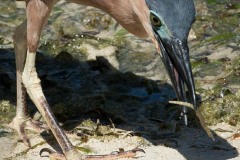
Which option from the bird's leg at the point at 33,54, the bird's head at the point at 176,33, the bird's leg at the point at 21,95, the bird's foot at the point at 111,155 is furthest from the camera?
the bird's leg at the point at 21,95

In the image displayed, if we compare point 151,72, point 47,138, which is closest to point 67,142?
point 47,138

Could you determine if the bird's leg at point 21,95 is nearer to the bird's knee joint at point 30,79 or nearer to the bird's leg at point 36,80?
the bird's leg at point 36,80

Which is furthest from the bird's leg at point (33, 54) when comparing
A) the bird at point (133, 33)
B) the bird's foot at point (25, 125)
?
the bird's foot at point (25, 125)

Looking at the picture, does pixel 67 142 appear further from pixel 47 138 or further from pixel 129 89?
pixel 129 89

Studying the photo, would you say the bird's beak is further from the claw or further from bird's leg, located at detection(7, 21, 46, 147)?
bird's leg, located at detection(7, 21, 46, 147)

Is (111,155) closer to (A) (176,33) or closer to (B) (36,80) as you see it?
(B) (36,80)

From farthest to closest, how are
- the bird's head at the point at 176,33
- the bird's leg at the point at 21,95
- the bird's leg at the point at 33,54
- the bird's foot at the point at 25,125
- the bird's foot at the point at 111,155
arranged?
the bird's leg at the point at 21,95 < the bird's foot at the point at 25,125 < the bird's leg at the point at 33,54 < the bird's foot at the point at 111,155 < the bird's head at the point at 176,33

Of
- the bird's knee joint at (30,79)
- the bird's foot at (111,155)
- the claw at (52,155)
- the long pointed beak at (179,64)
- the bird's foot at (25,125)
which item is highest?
the long pointed beak at (179,64)

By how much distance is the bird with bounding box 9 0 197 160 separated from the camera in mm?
6207

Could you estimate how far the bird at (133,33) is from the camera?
6207 millimetres

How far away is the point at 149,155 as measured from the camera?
21.9 feet

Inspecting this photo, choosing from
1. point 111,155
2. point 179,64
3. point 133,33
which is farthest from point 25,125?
point 179,64

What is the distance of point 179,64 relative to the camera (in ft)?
20.5

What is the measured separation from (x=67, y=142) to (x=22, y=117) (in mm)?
953
